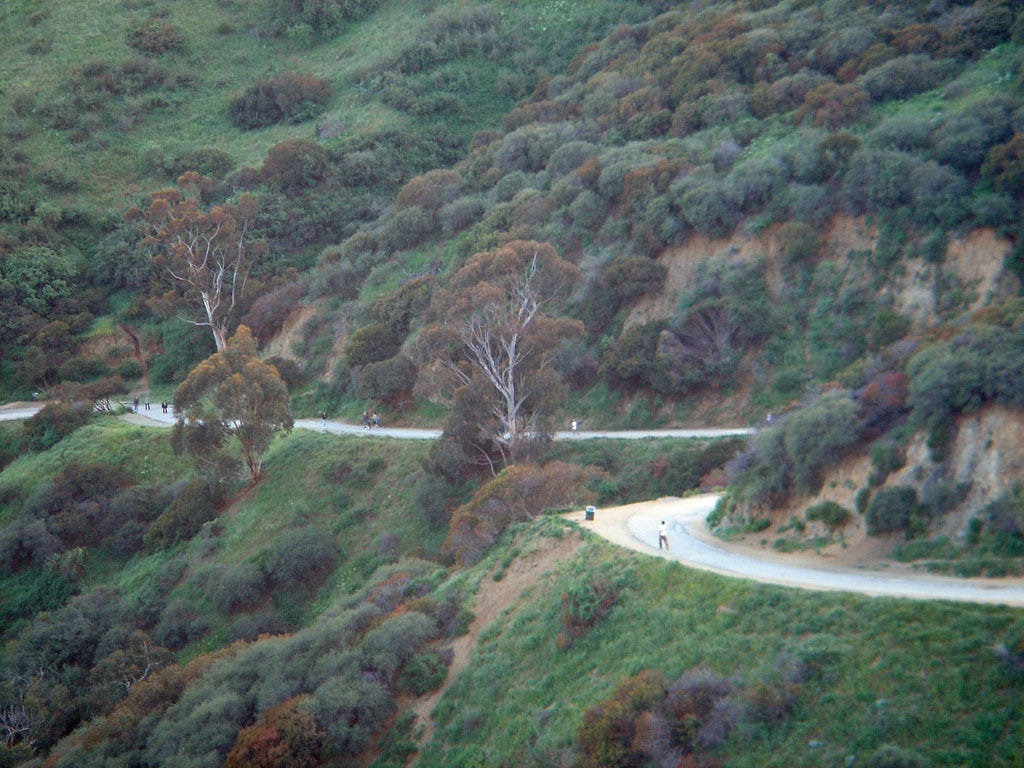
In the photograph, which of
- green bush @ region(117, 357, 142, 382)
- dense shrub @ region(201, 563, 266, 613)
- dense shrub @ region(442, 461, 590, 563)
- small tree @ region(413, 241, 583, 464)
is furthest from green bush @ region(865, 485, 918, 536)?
green bush @ region(117, 357, 142, 382)

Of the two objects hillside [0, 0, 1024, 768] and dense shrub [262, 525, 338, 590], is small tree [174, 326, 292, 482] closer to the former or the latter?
hillside [0, 0, 1024, 768]

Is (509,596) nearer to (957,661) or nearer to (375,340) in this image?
(957,661)

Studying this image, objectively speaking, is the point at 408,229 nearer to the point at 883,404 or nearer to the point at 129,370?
the point at 129,370

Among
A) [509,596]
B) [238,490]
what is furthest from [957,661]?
[238,490]

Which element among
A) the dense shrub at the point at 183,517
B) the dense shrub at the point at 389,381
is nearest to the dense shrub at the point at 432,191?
the dense shrub at the point at 389,381

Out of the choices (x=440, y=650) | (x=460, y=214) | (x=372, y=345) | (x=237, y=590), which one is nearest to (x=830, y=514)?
(x=440, y=650)

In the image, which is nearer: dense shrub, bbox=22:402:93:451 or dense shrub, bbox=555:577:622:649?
dense shrub, bbox=555:577:622:649
